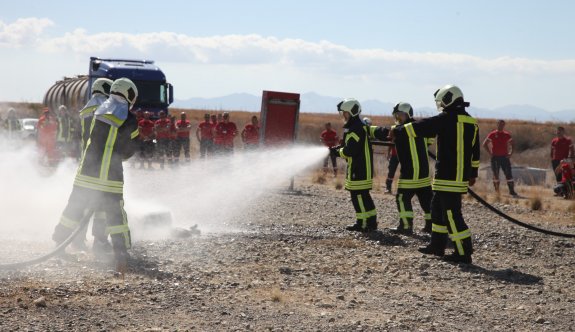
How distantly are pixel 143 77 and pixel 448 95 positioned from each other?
16402mm

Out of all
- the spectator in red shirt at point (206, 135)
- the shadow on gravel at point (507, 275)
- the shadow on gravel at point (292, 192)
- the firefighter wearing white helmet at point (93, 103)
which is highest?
the firefighter wearing white helmet at point (93, 103)

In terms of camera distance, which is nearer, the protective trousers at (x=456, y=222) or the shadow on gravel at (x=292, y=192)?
the protective trousers at (x=456, y=222)

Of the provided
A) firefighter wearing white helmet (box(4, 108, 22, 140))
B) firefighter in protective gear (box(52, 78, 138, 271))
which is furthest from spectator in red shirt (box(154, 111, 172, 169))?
firefighter in protective gear (box(52, 78, 138, 271))

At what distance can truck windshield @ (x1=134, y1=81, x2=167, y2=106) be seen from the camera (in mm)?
24016

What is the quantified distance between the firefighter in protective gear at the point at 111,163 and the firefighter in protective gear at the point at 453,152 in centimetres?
314

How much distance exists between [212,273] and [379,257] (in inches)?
88.7

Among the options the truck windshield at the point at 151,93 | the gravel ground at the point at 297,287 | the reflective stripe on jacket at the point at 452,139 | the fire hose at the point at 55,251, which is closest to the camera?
the gravel ground at the point at 297,287

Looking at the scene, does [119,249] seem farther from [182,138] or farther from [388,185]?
[182,138]

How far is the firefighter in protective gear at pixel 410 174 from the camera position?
10.9 metres

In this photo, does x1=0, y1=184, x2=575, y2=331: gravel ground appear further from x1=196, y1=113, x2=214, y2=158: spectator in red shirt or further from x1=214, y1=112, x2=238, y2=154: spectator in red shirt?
x1=196, y1=113, x2=214, y2=158: spectator in red shirt

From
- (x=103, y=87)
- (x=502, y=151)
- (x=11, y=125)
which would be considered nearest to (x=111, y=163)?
(x=103, y=87)

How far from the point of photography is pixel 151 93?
24297 millimetres

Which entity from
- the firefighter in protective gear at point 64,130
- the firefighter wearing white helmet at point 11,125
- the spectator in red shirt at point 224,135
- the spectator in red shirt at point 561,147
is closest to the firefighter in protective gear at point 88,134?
the firefighter in protective gear at point 64,130

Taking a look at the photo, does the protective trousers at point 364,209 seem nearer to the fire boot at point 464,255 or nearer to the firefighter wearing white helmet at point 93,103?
the fire boot at point 464,255
